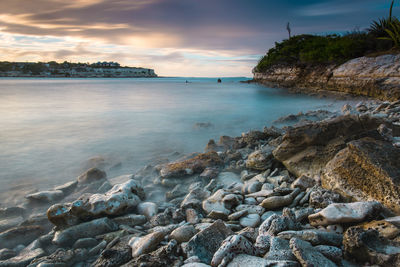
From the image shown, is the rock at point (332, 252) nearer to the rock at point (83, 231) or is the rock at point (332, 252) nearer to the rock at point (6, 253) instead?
the rock at point (83, 231)

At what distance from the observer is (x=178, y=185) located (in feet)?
13.1

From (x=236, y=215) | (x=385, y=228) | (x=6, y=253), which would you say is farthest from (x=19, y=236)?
(x=385, y=228)

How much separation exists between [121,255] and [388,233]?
6.87 feet

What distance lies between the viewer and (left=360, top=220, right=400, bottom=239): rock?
1749 mm

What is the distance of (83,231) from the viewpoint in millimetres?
2715

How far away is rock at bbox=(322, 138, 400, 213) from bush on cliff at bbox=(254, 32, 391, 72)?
1764 centimetres

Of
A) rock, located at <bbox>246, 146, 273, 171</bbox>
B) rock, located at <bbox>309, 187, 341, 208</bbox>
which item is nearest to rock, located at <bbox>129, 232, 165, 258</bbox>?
rock, located at <bbox>309, 187, 341, 208</bbox>

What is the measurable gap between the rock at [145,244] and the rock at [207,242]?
377 mm

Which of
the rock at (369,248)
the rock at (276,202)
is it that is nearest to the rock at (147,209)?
the rock at (276,202)

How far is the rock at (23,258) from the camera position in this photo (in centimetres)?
231

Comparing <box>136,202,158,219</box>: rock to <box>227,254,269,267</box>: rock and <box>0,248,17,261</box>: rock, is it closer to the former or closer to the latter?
<box>0,248,17,261</box>: rock

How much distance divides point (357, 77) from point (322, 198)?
14803mm

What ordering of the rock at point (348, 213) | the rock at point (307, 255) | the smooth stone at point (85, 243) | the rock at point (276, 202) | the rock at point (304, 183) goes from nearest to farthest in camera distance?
1. the rock at point (307, 255)
2. the rock at point (348, 213)
3. the smooth stone at point (85, 243)
4. the rock at point (276, 202)
5. the rock at point (304, 183)

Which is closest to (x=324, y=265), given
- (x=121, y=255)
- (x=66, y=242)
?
(x=121, y=255)
